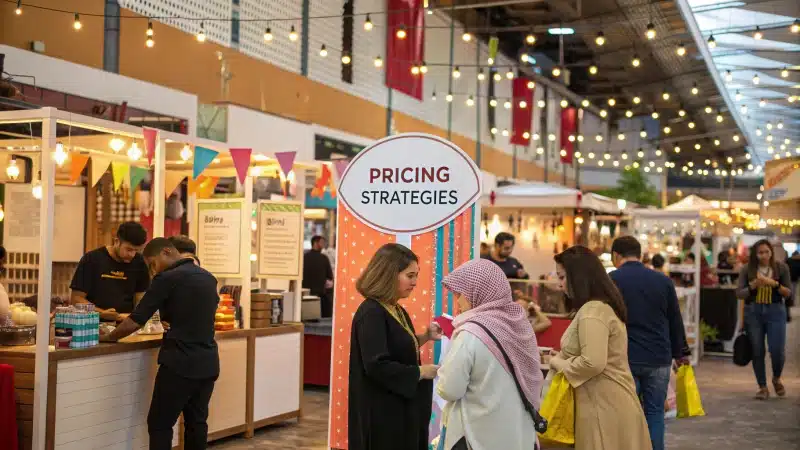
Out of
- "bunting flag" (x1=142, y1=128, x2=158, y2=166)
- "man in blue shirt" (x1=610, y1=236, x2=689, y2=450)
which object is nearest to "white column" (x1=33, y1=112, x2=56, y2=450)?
"bunting flag" (x1=142, y1=128, x2=158, y2=166)

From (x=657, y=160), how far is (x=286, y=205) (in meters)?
34.2

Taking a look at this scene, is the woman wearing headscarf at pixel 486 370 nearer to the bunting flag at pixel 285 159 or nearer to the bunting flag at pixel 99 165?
the bunting flag at pixel 285 159

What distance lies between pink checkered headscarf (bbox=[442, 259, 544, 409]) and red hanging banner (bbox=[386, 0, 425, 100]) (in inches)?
584

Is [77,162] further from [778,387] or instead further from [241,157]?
[778,387]

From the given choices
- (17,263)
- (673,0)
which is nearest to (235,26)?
(17,263)

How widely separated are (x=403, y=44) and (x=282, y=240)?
437 inches

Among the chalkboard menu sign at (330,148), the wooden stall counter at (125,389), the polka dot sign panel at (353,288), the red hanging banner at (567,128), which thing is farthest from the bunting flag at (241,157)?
the red hanging banner at (567,128)

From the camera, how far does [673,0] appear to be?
15.0m

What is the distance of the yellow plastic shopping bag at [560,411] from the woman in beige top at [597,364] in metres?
0.09

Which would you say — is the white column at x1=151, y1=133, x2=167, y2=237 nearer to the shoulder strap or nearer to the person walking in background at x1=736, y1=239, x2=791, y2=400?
the shoulder strap

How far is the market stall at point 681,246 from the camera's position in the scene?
1343 centimetres

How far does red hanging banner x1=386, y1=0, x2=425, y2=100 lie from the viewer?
18.5m

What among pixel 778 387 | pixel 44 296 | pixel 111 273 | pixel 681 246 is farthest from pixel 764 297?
pixel 681 246

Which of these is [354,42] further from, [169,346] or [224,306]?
[169,346]
